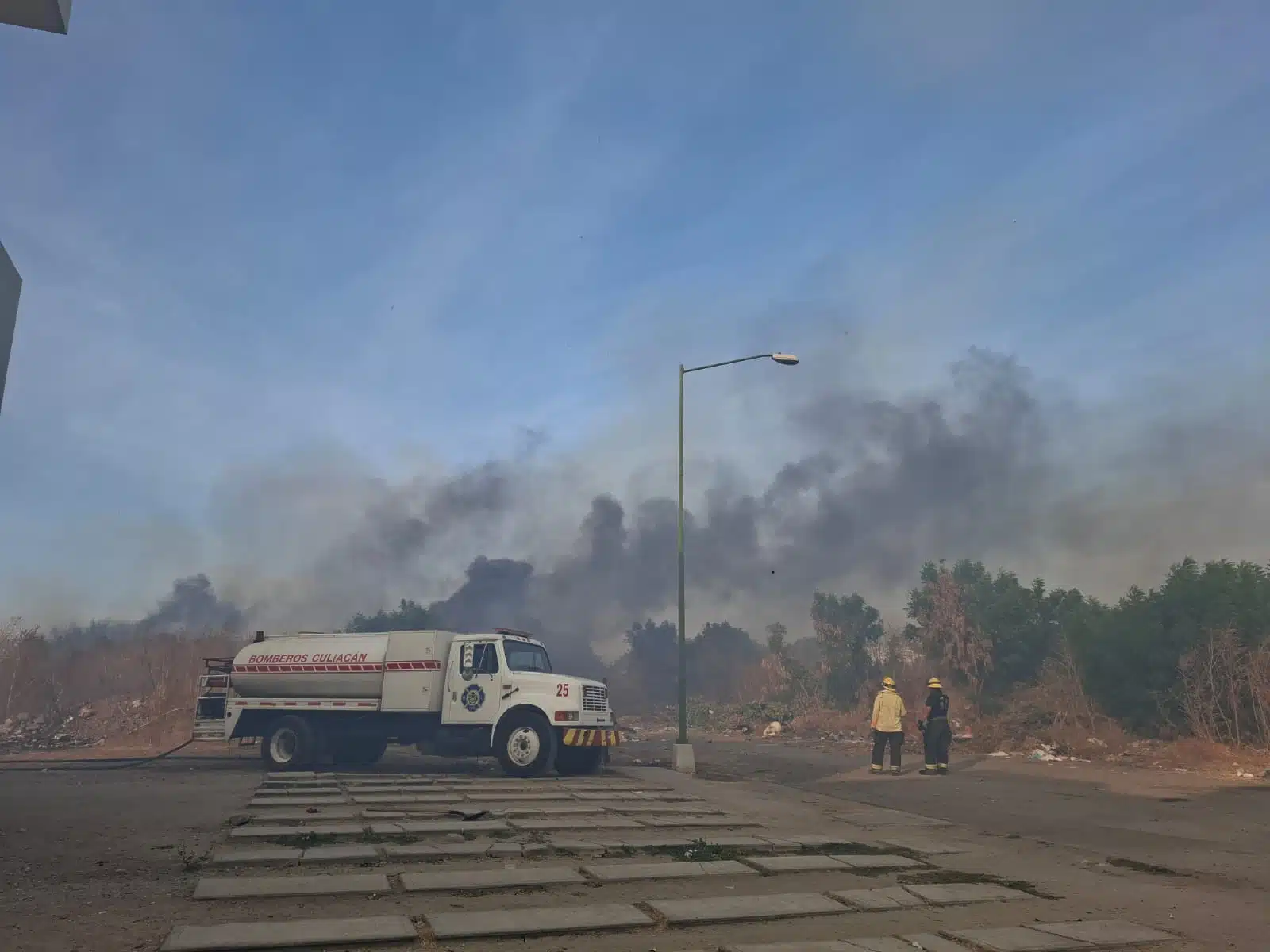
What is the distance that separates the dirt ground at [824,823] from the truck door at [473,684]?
1915 millimetres

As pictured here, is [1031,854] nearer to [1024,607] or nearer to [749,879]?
[749,879]

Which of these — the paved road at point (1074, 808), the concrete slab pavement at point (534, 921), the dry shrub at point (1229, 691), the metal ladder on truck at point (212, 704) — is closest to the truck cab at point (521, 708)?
the paved road at point (1074, 808)

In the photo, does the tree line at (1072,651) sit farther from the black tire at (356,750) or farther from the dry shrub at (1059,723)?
the black tire at (356,750)

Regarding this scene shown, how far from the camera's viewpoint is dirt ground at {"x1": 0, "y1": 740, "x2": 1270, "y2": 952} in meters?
5.42

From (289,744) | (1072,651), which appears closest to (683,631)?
(289,744)

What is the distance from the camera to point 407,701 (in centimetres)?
1666

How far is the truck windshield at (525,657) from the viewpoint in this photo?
16.3m

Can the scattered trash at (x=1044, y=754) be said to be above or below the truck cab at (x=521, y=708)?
below

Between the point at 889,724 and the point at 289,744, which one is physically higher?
the point at 889,724

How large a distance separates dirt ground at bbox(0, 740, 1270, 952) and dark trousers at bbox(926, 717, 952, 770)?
55 cm

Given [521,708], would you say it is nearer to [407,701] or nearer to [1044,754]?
[407,701]

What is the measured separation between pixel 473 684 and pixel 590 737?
2.44 metres

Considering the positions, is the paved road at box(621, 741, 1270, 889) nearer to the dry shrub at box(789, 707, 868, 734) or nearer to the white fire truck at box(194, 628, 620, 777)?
the white fire truck at box(194, 628, 620, 777)

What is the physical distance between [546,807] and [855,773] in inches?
339
